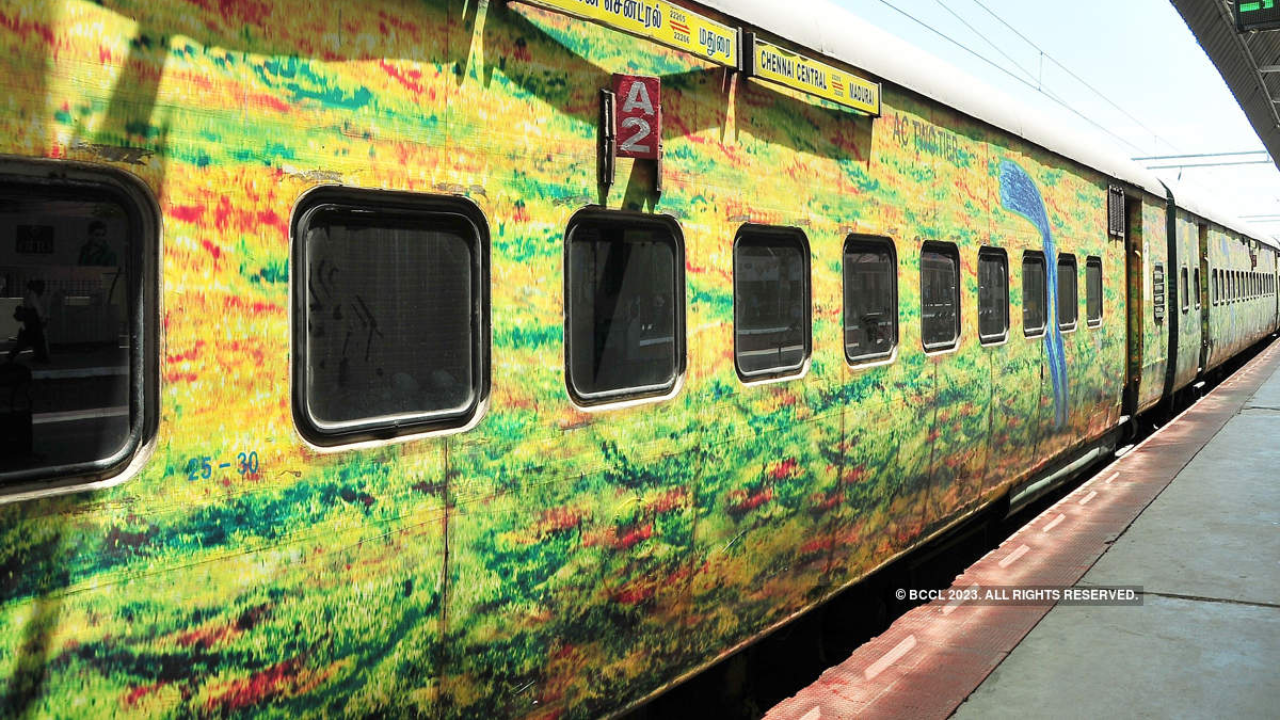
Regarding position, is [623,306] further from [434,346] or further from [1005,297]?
[1005,297]

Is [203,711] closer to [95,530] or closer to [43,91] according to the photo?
[95,530]

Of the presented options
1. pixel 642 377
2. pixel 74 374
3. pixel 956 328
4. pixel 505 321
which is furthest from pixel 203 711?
pixel 956 328

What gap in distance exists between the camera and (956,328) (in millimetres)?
6438

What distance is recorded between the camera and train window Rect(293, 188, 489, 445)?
264 cm

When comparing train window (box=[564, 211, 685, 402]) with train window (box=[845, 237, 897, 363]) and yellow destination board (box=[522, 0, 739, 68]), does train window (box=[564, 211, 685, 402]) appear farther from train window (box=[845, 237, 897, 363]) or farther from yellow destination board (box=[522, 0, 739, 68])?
train window (box=[845, 237, 897, 363])

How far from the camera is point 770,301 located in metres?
4.52

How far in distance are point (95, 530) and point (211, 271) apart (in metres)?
0.61

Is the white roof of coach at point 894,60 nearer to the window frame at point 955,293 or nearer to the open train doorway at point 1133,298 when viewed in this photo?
the window frame at point 955,293

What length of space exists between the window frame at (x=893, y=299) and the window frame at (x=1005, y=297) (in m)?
1.40

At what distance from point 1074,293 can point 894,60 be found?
14.1ft

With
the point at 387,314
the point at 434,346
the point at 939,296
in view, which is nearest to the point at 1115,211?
the point at 939,296

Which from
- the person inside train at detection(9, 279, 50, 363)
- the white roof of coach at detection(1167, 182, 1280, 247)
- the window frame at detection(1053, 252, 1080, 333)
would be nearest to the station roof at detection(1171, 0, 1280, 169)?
the white roof of coach at detection(1167, 182, 1280, 247)

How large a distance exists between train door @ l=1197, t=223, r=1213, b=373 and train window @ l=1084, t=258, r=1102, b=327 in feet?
25.5

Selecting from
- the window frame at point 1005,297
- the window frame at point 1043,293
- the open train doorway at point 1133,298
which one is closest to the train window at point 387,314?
the window frame at point 1005,297
